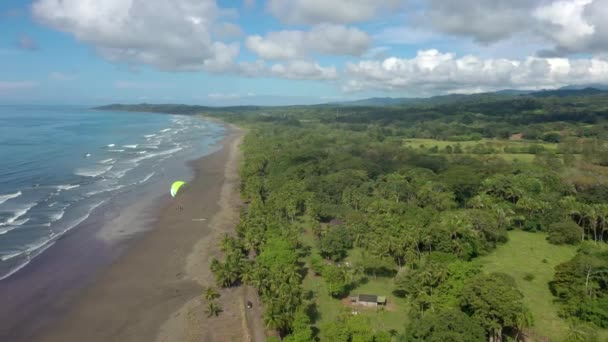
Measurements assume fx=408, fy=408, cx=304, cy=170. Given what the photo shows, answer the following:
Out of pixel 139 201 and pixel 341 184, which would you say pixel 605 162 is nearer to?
pixel 341 184

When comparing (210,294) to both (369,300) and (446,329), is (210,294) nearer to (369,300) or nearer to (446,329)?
(369,300)

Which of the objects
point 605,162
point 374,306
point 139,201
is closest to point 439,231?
point 374,306

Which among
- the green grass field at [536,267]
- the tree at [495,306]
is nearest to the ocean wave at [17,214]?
the tree at [495,306]

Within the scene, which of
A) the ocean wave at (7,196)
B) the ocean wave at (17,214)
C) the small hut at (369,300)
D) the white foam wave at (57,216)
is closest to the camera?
the small hut at (369,300)

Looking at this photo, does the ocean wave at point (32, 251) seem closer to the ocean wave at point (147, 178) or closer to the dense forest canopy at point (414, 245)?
the dense forest canopy at point (414, 245)

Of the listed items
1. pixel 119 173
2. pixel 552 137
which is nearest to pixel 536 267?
pixel 119 173
